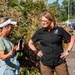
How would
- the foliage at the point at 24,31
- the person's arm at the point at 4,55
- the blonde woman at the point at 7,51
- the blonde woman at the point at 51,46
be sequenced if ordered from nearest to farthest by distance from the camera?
1. the person's arm at the point at 4,55
2. the blonde woman at the point at 7,51
3. the blonde woman at the point at 51,46
4. the foliage at the point at 24,31

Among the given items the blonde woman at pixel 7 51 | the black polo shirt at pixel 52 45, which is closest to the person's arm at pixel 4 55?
the blonde woman at pixel 7 51

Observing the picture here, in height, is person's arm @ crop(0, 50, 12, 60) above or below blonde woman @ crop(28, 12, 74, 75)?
above

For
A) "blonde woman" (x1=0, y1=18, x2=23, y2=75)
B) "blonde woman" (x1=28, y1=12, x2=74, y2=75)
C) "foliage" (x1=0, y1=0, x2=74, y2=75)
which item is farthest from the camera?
"foliage" (x1=0, y1=0, x2=74, y2=75)

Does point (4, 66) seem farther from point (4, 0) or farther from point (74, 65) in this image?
point (74, 65)

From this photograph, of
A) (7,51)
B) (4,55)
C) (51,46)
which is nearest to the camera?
(4,55)

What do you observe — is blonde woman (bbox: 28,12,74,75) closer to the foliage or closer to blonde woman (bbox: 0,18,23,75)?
blonde woman (bbox: 0,18,23,75)

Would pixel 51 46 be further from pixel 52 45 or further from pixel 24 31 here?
pixel 24 31

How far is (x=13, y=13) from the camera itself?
710 cm

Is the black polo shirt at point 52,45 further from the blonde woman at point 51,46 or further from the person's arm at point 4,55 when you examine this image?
the person's arm at point 4,55

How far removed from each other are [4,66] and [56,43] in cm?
113

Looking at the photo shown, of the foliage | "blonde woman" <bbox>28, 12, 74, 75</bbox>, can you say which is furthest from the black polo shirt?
the foliage

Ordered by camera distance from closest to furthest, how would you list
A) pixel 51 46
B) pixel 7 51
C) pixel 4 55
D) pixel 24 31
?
pixel 4 55 < pixel 7 51 < pixel 51 46 < pixel 24 31

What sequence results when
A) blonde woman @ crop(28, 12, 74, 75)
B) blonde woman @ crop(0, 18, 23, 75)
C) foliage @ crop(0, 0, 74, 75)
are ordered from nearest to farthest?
blonde woman @ crop(0, 18, 23, 75)
blonde woman @ crop(28, 12, 74, 75)
foliage @ crop(0, 0, 74, 75)

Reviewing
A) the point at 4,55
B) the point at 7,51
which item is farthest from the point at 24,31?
the point at 4,55
